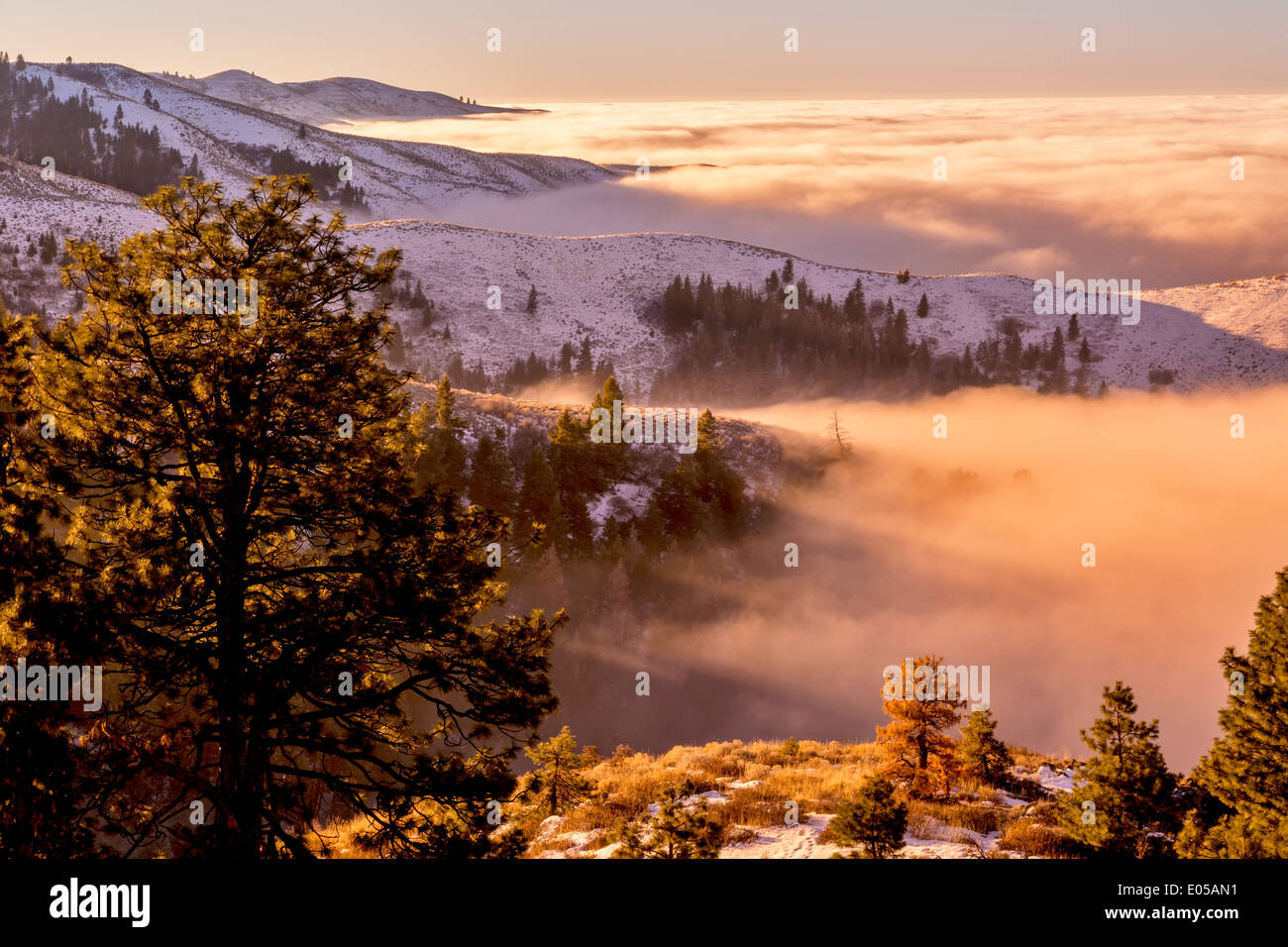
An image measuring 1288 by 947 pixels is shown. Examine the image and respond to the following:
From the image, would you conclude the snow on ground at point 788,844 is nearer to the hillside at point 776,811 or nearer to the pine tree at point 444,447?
the hillside at point 776,811

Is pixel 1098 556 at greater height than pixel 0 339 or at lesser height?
lesser

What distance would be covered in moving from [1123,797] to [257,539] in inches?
769

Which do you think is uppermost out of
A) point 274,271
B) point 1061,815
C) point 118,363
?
point 274,271

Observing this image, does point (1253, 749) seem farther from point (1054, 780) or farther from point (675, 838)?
point (675, 838)

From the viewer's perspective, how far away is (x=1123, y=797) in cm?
1995

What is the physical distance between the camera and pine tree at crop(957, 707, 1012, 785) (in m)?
26.9

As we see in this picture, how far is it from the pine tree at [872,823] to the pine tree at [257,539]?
881cm

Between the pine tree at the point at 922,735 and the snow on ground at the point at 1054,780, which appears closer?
the pine tree at the point at 922,735

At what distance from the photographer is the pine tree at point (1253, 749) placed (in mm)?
17958

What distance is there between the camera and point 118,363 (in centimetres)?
1225

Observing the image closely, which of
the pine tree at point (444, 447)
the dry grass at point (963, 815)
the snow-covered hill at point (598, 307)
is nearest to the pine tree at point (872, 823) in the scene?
the dry grass at point (963, 815)

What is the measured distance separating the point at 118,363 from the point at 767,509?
70.7m
